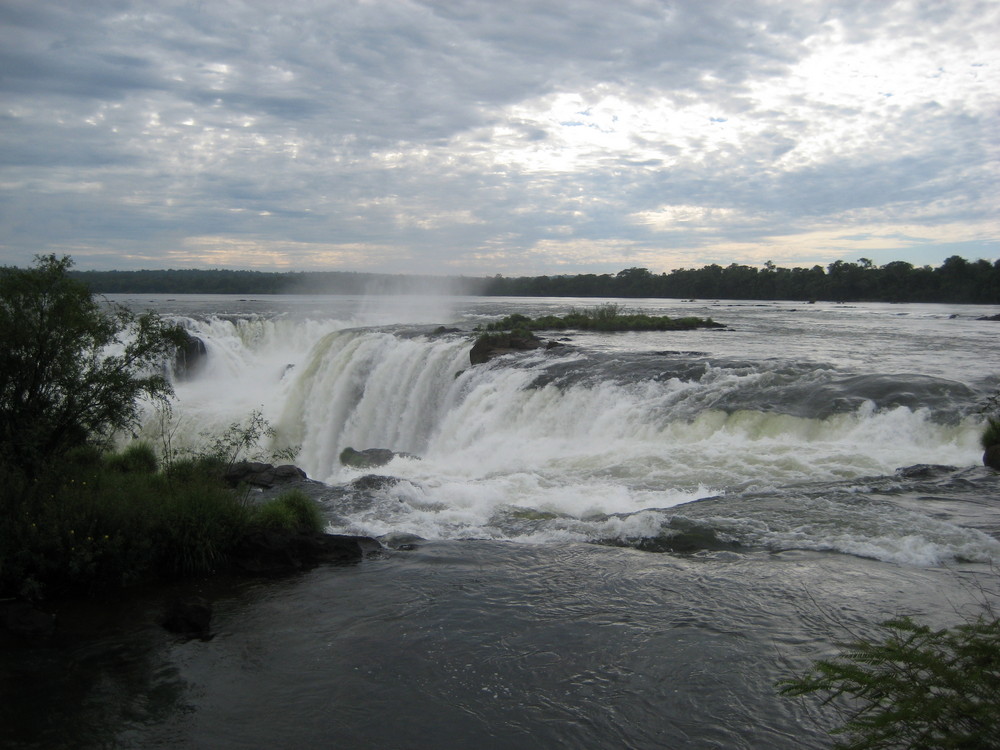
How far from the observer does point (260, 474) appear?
14.4 metres

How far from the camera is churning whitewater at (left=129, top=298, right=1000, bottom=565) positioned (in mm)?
10102

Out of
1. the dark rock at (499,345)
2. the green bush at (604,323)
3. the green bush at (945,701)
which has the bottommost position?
the green bush at (945,701)

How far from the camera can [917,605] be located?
7.15 meters

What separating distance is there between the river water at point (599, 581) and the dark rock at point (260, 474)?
143 centimetres

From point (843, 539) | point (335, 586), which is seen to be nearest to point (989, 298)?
point (843, 539)

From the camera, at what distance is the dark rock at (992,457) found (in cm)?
1214

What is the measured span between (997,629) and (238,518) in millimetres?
8319

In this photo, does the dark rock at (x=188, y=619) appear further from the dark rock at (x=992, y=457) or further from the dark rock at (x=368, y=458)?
the dark rock at (x=992, y=457)

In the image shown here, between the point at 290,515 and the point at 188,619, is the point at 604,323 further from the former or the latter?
the point at 188,619

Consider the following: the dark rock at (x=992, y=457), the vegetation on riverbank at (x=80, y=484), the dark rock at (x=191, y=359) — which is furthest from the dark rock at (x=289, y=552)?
the dark rock at (x=191, y=359)

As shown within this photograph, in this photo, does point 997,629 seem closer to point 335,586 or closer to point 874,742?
point 874,742

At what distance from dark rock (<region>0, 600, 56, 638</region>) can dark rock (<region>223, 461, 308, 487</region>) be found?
6.43 metres

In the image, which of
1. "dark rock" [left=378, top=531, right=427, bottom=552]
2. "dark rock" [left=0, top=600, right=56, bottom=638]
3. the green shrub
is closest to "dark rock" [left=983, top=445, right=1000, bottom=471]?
"dark rock" [left=378, top=531, right=427, bottom=552]

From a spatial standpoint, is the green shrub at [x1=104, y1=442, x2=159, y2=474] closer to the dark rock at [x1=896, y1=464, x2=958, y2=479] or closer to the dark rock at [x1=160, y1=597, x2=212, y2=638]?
the dark rock at [x1=160, y1=597, x2=212, y2=638]
